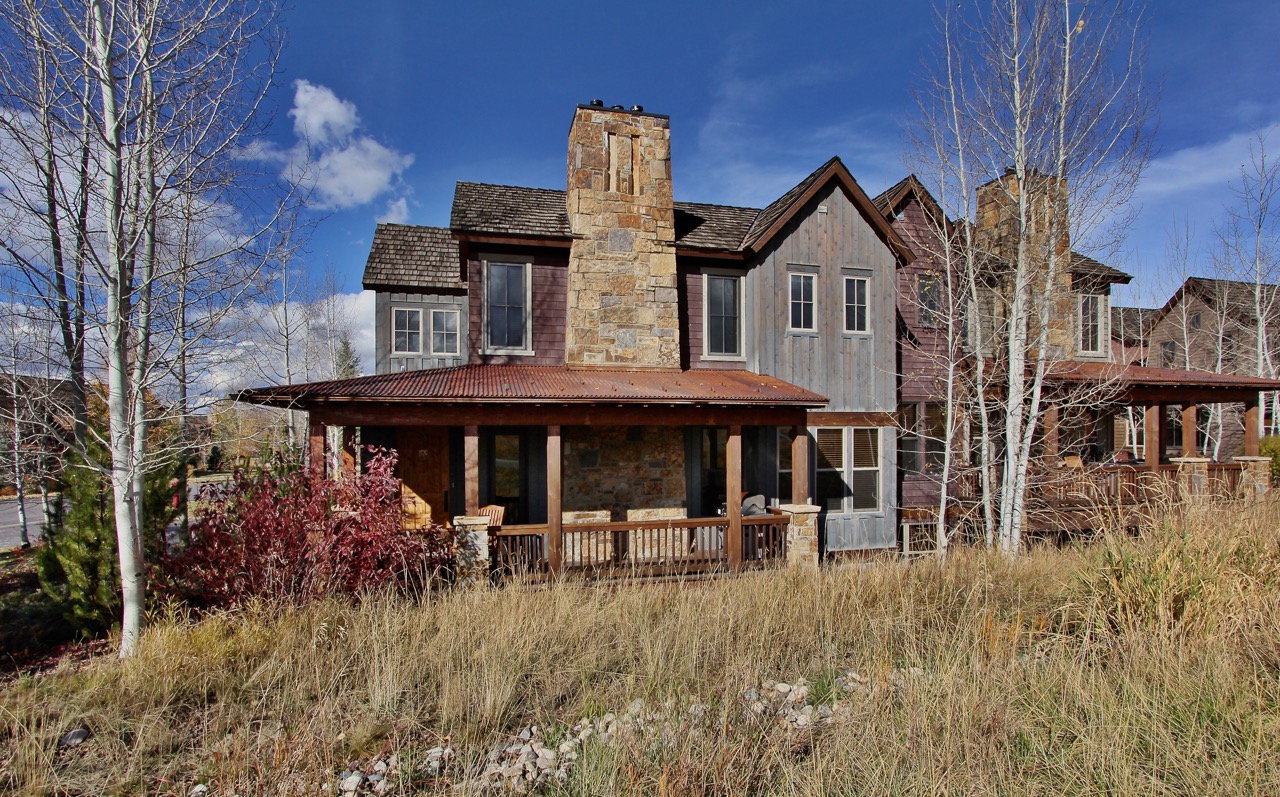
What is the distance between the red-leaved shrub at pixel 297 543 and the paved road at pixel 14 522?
6526 millimetres

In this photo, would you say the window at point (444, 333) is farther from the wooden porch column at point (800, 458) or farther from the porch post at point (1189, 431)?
the porch post at point (1189, 431)

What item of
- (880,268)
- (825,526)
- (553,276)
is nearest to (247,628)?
(553,276)

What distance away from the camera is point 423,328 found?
45.0 ft

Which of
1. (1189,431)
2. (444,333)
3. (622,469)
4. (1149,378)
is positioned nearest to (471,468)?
(622,469)

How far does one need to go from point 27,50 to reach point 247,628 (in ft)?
18.1

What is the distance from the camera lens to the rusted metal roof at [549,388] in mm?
7895

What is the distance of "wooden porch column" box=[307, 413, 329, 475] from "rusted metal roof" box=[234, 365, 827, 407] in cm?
39

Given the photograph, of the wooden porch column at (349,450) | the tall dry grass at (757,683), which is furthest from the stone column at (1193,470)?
the wooden porch column at (349,450)

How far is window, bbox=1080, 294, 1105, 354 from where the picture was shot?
14.7 m

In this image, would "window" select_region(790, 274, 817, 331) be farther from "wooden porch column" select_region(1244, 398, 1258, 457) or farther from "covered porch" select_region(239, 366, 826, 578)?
"wooden porch column" select_region(1244, 398, 1258, 457)

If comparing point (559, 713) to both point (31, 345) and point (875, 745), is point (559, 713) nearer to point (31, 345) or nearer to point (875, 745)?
point (875, 745)

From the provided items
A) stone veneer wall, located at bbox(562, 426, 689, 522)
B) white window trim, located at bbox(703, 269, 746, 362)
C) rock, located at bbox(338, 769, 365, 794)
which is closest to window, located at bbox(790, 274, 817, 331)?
white window trim, located at bbox(703, 269, 746, 362)

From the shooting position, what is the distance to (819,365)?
38.1ft

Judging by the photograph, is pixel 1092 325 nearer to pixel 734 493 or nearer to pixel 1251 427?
pixel 1251 427
